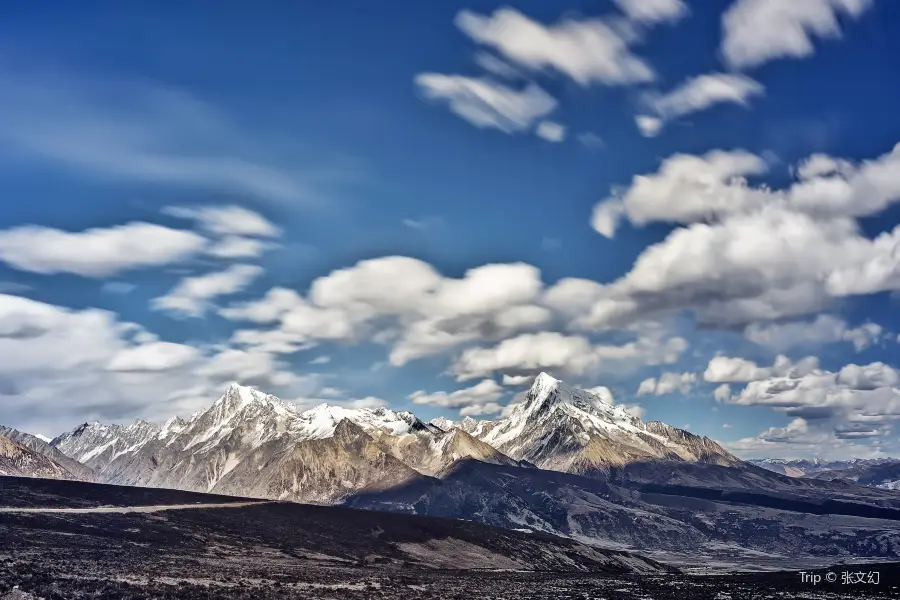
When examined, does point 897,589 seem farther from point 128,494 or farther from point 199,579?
point 128,494

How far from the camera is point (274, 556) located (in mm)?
119000

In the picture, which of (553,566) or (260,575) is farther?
(553,566)

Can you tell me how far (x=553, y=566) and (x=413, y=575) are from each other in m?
77.2

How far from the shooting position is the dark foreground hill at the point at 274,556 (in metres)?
74.8

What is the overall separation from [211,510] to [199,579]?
79.9 m

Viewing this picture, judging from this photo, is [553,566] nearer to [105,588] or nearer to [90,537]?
[90,537]

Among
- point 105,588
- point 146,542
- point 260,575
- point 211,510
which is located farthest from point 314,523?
point 105,588

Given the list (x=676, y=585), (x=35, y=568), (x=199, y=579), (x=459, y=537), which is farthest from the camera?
(x=459, y=537)

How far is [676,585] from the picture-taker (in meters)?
119

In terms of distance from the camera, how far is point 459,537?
17988 cm

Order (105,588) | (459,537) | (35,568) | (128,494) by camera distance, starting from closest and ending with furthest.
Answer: (105,588), (35,568), (128,494), (459,537)

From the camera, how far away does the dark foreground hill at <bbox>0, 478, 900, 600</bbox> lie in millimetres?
74750

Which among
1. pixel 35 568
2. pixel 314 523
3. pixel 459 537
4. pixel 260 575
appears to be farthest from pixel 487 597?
pixel 459 537

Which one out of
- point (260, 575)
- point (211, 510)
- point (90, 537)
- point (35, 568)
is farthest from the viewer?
point (211, 510)
